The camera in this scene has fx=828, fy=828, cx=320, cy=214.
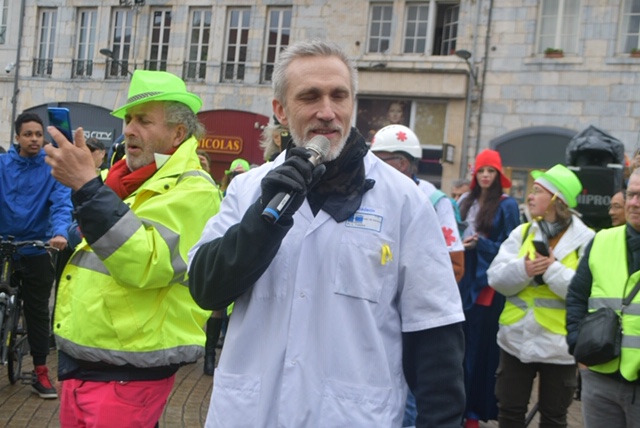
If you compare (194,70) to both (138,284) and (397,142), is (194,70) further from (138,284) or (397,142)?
(138,284)

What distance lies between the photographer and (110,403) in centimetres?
318

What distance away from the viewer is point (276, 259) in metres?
2.29

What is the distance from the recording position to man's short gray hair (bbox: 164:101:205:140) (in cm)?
343

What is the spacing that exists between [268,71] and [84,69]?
6973mm

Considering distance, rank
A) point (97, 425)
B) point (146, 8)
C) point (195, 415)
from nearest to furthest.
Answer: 1. point (97, 425)
2. point (195, 415)
3. point (146, 8)

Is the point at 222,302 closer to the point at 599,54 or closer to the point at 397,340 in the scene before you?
the point at 397,340

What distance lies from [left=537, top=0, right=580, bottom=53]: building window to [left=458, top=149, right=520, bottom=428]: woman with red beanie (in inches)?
606

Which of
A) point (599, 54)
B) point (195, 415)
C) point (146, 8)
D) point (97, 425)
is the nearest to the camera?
point (97, 425)

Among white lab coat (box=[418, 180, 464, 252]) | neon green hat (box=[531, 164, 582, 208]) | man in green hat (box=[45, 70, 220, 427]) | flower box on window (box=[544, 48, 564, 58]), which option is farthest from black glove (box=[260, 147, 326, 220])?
flower box on window (box=[544, 48, 564, 58])

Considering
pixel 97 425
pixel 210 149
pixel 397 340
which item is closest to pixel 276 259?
pixel 397 340

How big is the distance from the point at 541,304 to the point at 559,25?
16.9 metres

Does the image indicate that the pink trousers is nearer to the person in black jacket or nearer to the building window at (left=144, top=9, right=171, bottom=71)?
the person in black jacket

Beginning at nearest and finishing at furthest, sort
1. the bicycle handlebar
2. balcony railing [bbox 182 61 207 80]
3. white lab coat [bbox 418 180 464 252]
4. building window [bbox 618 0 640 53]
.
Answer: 1. white lab coat [bbox 418 180 464 252]
2. the bicycle handlebar
3. building window [bbox 618 0 640 53]
4. balcony railing [bbox 182 61 207 80]

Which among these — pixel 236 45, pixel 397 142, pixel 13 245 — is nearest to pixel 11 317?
pixel 13 245
